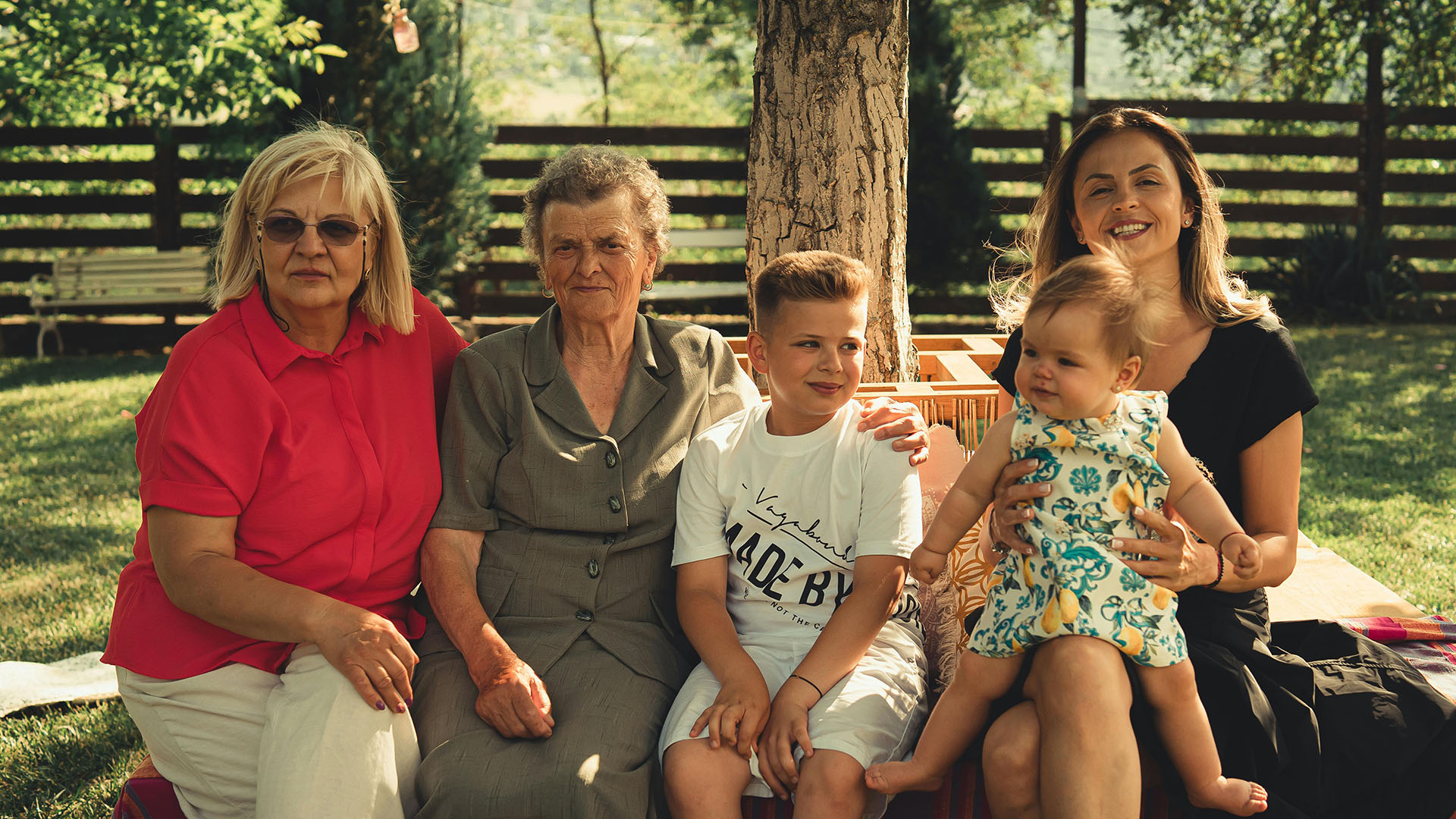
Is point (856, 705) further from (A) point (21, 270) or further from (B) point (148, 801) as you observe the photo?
(A) point (21, 270)

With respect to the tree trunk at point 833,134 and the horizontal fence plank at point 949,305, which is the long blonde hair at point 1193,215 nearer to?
the tree trunk at point 833,134

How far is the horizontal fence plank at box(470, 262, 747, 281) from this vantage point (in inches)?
368

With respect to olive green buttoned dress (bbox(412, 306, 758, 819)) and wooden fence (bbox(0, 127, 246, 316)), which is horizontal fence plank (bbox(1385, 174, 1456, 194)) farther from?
wooden fence (bbox(0, 127, 246, 316))

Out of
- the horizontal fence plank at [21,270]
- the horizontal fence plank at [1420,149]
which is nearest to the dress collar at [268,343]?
the horizontal fence plank at [21,270]

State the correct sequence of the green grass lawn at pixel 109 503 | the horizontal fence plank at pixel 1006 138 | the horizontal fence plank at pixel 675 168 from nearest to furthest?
the green grass lawn at pixel 109 503 < the horizontal fence plank at pixel 675 168 < the horizontal fence plank at pixel 1006 138

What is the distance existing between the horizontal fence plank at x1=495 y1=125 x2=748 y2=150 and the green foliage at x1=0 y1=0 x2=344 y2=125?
1737mm

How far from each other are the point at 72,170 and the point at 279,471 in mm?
8847

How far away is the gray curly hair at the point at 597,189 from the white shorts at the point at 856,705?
102cm

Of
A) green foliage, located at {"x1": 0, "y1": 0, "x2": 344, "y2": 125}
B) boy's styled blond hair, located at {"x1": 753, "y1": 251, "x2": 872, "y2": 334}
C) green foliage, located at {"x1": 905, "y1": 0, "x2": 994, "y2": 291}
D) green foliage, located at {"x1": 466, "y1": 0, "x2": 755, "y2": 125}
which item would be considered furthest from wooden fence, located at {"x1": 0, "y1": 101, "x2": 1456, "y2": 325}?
green foliage, located at {"x1": 466, "y1": 0, "x2": 755, "y2": 125}

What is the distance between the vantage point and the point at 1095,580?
1.93m

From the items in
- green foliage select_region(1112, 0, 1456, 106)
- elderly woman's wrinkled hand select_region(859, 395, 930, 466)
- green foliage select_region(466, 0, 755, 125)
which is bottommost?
elderly woman's wrinkled hand select_region(859, 395, 930, 466)

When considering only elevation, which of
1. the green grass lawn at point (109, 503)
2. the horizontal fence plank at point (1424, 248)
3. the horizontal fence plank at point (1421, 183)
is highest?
the horizontal fence plank at point (1421, 183)

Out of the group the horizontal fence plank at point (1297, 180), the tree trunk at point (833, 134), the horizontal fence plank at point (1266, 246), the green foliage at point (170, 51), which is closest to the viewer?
the tree trunk at point (833, 134)

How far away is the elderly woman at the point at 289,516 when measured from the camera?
207 cm
